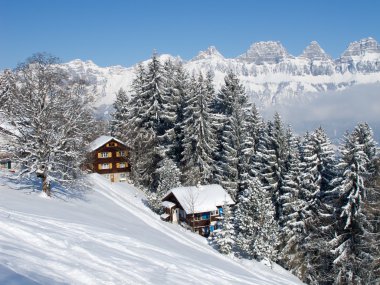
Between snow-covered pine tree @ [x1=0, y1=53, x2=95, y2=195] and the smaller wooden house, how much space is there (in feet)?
65.0

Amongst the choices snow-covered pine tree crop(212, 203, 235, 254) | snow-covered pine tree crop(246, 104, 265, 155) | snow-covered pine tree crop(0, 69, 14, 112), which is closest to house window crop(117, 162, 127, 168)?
snow-covered pine tree crop(246, 104, 265, 155)

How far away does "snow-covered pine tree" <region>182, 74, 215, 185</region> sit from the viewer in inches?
1932

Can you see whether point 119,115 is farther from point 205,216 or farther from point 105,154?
point 205,216

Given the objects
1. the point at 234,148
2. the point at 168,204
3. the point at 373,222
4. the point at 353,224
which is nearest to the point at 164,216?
the point at 168,204

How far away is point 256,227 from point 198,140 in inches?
640

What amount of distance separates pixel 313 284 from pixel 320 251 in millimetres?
3194

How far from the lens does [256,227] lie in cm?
3612

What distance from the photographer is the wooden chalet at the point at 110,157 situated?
59.7 m

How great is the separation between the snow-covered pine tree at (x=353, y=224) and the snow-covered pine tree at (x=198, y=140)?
19.3m

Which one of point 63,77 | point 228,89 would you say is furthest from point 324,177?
point 63,77

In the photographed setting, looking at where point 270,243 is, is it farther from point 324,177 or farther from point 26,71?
point 26,71

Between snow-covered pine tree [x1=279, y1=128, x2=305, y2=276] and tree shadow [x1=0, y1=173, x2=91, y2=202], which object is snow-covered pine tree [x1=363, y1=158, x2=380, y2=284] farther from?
tree shadow [x1=0, y1=173, x2=91, y2=202]

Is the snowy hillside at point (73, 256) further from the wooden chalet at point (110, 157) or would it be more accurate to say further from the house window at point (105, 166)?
the house window at point (105, 166)

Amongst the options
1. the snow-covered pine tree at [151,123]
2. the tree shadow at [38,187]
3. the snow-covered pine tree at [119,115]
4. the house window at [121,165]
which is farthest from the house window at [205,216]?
the snow-covered pine tree at [119,115]
